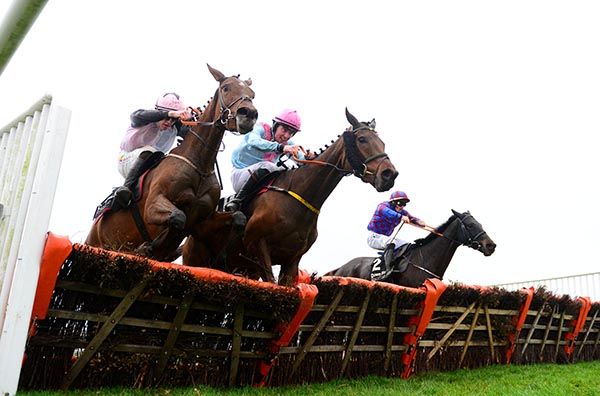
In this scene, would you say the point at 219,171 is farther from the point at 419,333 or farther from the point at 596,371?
the point at 596,371

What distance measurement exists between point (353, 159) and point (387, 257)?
299 cm

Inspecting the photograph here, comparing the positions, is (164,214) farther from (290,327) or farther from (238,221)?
(290,327)

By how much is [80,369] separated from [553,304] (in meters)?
6.47

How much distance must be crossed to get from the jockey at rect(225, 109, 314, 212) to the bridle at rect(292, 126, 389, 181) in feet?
1.03

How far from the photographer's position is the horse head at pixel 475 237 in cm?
820

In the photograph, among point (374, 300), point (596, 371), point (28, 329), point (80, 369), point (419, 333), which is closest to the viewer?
point (28, 329)

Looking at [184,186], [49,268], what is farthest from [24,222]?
[184,186]

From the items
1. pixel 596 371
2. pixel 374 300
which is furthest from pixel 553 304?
pixel 374 300

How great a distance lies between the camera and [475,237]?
324 inches

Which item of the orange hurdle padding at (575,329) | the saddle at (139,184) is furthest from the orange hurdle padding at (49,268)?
the orange hurdle padding at (575,329)

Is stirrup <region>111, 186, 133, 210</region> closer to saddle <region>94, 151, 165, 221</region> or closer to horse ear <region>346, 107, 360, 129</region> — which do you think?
saddle <region>94, 151, 165, 221</region>

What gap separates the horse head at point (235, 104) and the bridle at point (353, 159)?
1.06 meters

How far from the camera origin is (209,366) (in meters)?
4.02

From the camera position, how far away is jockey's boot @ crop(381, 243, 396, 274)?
8.44m
